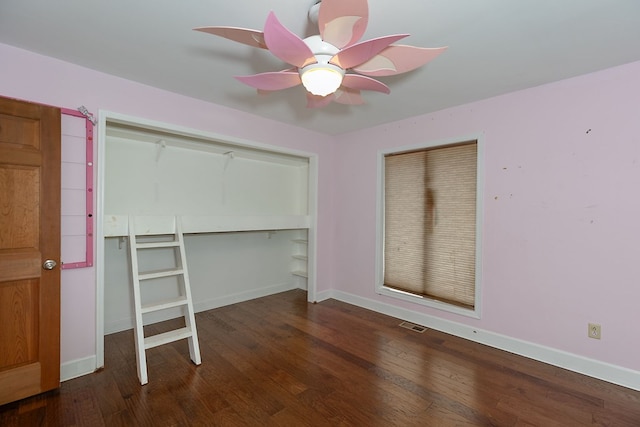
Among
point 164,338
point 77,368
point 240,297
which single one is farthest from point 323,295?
point 77,368

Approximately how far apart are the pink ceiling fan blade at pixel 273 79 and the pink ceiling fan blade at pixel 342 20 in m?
0.34

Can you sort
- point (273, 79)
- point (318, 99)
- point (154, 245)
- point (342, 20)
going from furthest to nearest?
point (154, 245)
point (318, 99)
point (273, 79)
point (342, 20)

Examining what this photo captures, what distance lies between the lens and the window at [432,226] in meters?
3.05

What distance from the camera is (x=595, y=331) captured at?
91.4 inches

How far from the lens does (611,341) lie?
2.26 meters

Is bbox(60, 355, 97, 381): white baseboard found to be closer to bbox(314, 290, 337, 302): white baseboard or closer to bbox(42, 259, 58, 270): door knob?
bbox(42, 259, 58, 270): door knob

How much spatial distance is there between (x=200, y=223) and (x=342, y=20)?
2.37 metres

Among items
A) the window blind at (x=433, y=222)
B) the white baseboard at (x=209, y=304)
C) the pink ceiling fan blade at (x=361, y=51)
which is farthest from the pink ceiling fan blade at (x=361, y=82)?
the white baseboard at (x=209, y=304)

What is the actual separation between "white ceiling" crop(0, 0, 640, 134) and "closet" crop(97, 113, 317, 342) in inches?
23.7

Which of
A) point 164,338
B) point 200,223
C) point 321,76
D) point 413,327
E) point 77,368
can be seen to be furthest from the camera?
point 413,327

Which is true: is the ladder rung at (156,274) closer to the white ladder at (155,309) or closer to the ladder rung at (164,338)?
the white ladder at (155,309)

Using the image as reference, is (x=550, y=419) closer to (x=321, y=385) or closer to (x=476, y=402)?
(x=476, y=402)

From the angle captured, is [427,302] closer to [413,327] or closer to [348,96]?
[413,327]

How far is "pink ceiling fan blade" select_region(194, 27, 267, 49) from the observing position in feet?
4.43
